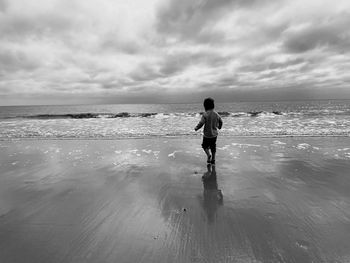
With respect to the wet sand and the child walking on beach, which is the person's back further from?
the wet sand

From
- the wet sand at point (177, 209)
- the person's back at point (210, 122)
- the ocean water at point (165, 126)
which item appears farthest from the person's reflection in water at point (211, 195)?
the ocean water at point (165, 126)

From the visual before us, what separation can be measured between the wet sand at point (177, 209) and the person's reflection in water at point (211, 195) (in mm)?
21

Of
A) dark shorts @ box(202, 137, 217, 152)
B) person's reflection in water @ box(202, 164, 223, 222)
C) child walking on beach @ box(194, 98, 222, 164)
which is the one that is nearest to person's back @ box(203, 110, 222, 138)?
child walking on beach @ box(194, 98, 222, 164)

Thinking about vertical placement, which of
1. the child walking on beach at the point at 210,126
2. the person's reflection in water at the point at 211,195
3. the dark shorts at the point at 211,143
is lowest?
the person's reflection in water at the point at 211,195

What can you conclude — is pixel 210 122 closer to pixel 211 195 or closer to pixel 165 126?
pixel 211 195

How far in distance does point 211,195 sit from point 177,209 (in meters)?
0.91

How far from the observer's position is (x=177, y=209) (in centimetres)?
383

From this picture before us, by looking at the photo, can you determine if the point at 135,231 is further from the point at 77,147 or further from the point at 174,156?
the point at 77,147

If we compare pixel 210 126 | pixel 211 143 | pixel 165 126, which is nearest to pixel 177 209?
pixel 211 143

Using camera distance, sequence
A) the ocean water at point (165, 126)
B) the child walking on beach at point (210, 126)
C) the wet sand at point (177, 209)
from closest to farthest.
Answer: the wet sand at point (177, 209)
the child walking on beach at point (210, 126)
the ocean water at point (165, 126)

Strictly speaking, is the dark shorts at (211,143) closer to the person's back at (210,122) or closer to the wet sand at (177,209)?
the person's back at (210,122)

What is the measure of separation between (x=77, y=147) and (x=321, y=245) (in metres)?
9.19

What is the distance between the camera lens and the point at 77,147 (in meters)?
9.64

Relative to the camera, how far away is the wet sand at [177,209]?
2689mm
